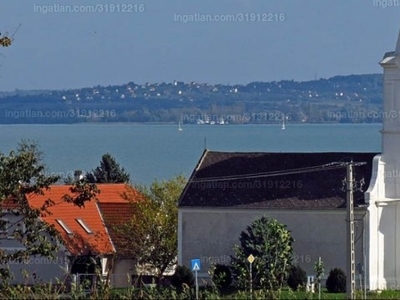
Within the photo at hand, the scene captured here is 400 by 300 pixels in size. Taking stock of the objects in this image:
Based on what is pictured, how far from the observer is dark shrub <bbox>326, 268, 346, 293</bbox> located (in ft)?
147

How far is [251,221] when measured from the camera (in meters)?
49.5

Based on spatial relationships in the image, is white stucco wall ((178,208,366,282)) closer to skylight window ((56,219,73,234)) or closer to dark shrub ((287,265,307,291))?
dark shrub ((287,265,307,291))

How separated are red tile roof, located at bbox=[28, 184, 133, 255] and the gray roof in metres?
5.14

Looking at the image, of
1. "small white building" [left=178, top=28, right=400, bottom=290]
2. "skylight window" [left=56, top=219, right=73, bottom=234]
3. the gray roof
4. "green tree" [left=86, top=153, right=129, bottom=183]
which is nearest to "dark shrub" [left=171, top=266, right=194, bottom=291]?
"small white building" [left=178, top=28, right=400, bottom=290]

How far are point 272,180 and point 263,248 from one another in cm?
424

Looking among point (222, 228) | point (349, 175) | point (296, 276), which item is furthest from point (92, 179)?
point (349, 175)

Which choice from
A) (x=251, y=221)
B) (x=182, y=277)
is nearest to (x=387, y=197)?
(x=251, y=221)

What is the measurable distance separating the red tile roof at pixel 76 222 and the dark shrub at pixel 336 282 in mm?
11271

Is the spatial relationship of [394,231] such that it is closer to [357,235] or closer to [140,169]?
[357,235]

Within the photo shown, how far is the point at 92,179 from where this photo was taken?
72188mm

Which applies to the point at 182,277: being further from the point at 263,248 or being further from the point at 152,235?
the point at 152,235

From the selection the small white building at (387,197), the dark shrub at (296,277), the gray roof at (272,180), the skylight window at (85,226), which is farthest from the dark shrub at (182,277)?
the skylight window at (85,226)

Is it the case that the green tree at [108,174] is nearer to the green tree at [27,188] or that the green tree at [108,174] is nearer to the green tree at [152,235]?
the green tree at [152,235]

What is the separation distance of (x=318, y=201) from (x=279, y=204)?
4.62 ft
